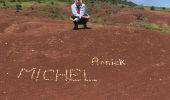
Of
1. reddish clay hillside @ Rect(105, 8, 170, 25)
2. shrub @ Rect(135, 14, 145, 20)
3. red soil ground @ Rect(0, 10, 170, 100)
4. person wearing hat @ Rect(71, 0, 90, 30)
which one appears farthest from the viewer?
reddish clay hillside @ Rect(105, 8, 170, 25)

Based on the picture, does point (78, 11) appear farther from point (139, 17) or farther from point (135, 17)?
point (135, 17)

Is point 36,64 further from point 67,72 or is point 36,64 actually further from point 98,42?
point 98,42

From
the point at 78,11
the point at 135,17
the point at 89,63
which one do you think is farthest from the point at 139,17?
the point at 89,63

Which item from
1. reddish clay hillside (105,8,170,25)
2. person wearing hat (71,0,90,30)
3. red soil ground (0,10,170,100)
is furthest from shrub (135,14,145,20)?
red soil ground (0,10,170,100)

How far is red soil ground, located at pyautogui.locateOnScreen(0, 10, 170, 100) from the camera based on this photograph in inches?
497

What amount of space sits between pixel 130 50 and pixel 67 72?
237cm

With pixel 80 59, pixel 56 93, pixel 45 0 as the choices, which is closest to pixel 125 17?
pixel 45 0

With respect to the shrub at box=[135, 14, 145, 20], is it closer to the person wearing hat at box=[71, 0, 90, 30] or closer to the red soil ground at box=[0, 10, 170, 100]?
the person wearing hat at box=[71, 0, 90, 30]

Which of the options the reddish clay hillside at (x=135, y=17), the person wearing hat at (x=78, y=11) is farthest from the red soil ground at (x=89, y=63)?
the reddish clay hillside at (x=135, y=17)

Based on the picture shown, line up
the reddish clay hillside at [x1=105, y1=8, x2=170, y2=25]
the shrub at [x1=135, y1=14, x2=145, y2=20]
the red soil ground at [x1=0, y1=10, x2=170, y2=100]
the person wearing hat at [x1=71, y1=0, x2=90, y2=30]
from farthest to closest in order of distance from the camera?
the reddish clay hillside at [x1=105, y1=8, x2=170, y2=25]
the shrub at [x1=135, y1=14, x2=145, y2=20]
the person wearing hat at [x1=71, y1=0, x2=90, y2=30]
the red soil ground at [x1=0, y1=10, x2=170, y2=100]

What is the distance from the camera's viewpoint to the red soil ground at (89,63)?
41.4 ft

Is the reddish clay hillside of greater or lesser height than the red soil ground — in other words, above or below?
below

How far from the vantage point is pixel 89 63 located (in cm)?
1459

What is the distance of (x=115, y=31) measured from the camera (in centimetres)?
1698
